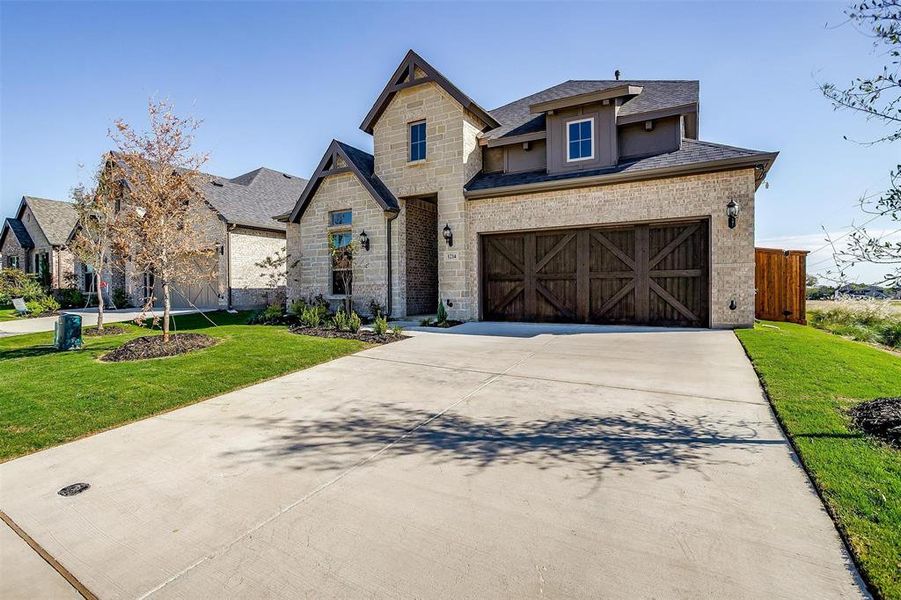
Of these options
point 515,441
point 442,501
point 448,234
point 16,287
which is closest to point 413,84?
point 448,234

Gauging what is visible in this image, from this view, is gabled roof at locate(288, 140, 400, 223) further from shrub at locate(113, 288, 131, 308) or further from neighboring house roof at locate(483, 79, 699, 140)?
shrub at locate(113, 288, 131, 308)

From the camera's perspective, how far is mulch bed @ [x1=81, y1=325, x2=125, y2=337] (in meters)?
11.4

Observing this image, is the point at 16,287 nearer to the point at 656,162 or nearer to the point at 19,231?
the point at 19,231

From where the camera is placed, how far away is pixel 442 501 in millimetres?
2791

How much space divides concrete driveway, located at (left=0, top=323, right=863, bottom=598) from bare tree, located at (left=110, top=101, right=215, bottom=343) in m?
5.49

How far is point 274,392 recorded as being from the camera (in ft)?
18.4

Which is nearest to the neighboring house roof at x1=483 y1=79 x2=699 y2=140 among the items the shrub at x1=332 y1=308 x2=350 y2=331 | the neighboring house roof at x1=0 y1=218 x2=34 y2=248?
the shrub at x1=332 y1=308 x2=350 y2=331

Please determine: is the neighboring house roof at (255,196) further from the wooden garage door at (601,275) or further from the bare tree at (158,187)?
the wooden garage door at (601,275)

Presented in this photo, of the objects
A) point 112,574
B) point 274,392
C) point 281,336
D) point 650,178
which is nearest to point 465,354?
point 274,392

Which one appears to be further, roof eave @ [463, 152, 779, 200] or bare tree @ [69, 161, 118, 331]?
bare tree @ [69, 161, 118, 331]

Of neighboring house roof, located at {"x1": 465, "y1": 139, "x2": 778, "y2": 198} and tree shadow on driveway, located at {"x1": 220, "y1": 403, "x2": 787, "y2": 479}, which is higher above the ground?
neighboring house roof, located at {"x1": 465, "y1": 139, "x2": 778, "y2": 198}

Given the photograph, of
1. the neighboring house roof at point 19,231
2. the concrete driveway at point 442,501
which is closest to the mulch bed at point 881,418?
the concrete driveway at point 442,501

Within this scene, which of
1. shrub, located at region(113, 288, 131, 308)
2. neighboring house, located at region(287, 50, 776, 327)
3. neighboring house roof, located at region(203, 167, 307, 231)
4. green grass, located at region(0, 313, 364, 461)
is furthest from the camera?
shrub, located at region(113, 288, 131, 308)

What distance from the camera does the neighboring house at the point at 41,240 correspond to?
2428 cm
